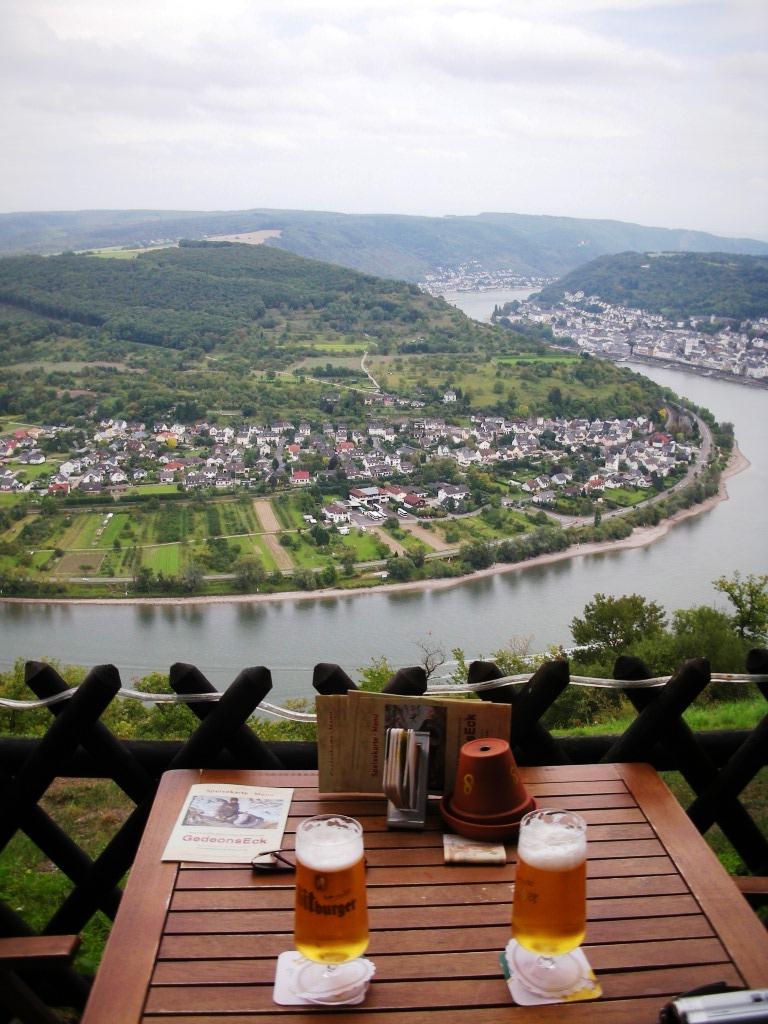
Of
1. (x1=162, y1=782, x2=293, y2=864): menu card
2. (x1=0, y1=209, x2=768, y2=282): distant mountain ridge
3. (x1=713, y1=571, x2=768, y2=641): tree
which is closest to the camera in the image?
(x1=162, y1=782, x2=293, y2=864): menu card

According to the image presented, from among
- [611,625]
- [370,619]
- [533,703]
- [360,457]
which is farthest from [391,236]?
[533,703]

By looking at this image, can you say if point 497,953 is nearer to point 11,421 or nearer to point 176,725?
point 176,725

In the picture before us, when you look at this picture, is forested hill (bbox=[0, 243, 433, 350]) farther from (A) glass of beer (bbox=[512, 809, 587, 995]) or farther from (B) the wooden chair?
(A) glass of beer (bbox=[512, 809, 587, 995])

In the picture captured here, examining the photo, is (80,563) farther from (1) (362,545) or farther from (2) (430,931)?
(2) (430,931)

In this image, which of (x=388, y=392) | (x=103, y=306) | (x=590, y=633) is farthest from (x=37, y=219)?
(x=590, y=633)

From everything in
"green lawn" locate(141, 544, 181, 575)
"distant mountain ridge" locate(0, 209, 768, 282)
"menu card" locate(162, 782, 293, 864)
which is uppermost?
"distant mountain ridge" locate(0, 209, 768, 282)

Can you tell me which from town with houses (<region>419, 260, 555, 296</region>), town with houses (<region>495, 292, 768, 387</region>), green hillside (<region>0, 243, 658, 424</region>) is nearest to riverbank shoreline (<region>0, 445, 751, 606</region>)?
green hillside (<region>0, 243, 658, 424</region>)
